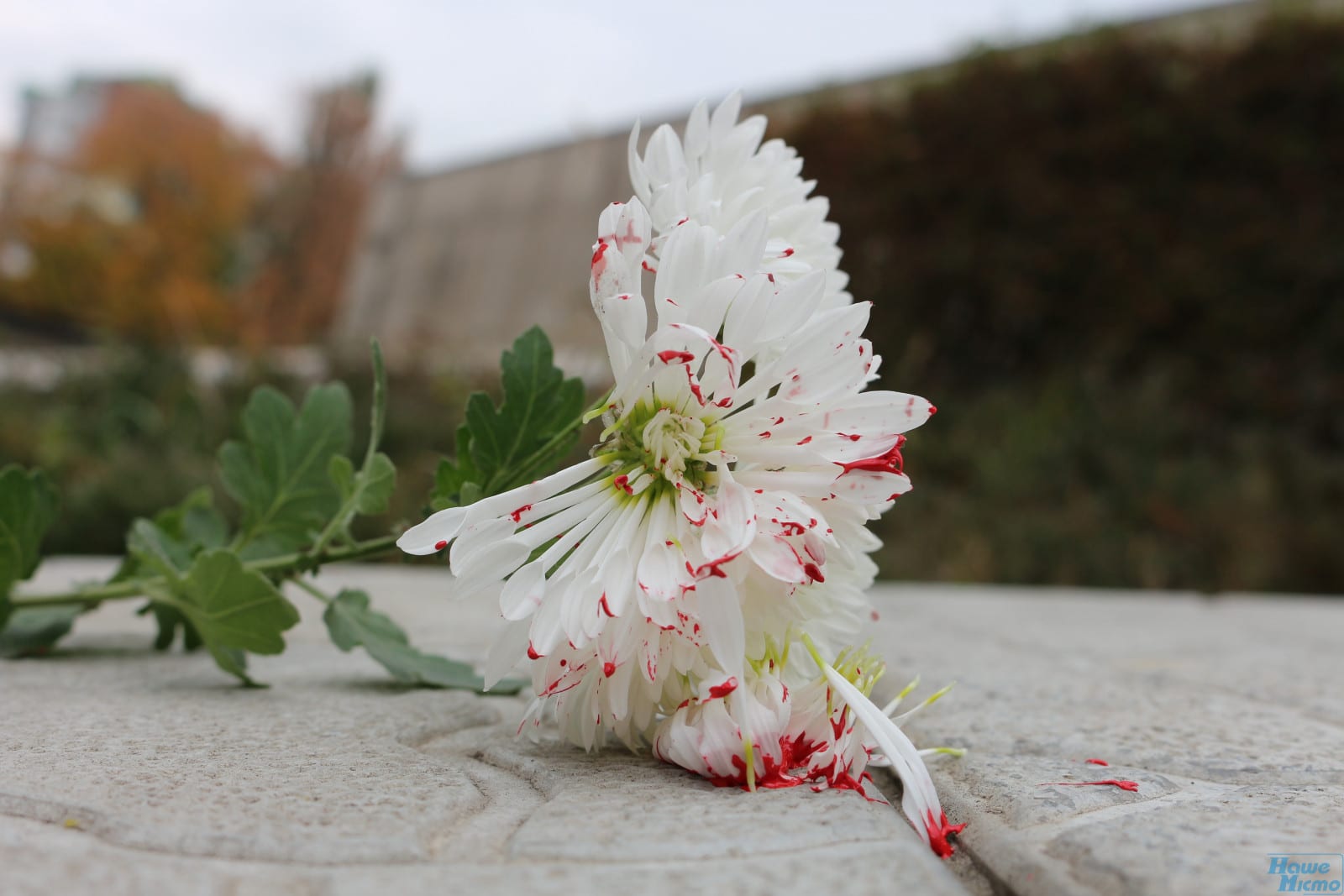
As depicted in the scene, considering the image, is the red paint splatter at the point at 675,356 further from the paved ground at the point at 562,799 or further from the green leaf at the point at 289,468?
the green leaf at the point at 289,468

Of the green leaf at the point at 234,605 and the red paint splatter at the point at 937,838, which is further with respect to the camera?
the green leaf at the point at 234,605

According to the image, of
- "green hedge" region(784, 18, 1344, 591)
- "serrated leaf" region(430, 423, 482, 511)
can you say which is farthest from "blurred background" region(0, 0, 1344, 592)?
"serrated leaf" region(430, 423, 482, 511)

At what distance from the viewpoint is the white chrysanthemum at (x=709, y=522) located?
815 mm

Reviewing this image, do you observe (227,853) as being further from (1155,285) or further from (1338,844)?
(1155,285)

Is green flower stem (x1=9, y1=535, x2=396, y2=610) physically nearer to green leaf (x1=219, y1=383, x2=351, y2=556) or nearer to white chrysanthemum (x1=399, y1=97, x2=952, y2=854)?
green leaf (x1=219, y1=383, x2=351, y2=556)

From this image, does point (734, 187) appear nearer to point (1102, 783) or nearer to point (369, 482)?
point (369, 482)

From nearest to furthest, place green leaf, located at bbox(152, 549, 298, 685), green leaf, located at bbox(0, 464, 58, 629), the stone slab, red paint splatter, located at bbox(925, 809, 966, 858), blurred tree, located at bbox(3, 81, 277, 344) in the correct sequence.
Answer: the stone slab < red paint splatter, located at bbox(925, 809, 966, 858) < green leaf, located at bbox(152, 549, 298, 685) < green leaf, located at bbox(0, 464, 58, 629) < blurred tree, located at bbox(3, 81, 277, 344)

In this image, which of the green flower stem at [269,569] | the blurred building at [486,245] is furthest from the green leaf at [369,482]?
the blurred building at [486,245]

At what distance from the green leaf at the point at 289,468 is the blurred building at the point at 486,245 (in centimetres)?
588

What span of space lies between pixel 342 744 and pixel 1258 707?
3.92 feet

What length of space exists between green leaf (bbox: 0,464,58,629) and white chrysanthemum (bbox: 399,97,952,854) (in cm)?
88

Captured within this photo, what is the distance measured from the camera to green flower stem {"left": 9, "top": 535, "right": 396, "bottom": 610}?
47.4 inches

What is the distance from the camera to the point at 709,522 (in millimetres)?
817

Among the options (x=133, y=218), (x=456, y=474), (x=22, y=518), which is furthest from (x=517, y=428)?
(x=133, y=218)
